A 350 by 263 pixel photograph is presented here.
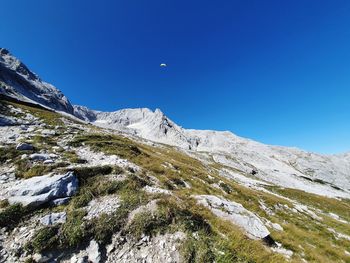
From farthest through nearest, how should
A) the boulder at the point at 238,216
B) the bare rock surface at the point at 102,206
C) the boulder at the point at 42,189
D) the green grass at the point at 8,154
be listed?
1. the green grass at the point at 8,154
2. the boulder at the point at 238,216
3. the boulder at the point at 42,189
4. the bare rock surface at the point at 102,206

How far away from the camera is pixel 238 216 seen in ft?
35.9

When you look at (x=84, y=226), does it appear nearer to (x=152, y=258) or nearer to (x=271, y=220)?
(x=152, y=258)

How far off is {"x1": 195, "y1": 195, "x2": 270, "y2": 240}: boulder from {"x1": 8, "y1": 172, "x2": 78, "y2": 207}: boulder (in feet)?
24.3

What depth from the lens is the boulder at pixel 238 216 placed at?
10016 millimetres

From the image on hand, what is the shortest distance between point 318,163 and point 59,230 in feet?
651

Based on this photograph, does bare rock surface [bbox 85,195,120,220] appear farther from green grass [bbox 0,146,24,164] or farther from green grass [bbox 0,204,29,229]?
green grass [bbox 0,146,24,164]

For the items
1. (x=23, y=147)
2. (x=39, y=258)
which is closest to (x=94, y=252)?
(x=39, y=258)

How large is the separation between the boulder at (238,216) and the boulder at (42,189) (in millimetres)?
7396

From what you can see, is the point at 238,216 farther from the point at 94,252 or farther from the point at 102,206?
the point at 94,252

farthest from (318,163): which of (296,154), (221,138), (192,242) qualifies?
(192,242)

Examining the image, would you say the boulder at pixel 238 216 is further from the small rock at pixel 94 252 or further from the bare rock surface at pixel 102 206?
the small rock at pixel 94 252

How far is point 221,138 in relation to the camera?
17900 centimetres

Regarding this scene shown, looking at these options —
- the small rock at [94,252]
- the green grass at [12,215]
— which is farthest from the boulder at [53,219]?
the small rock at [94,252]

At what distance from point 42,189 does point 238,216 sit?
412 inches
